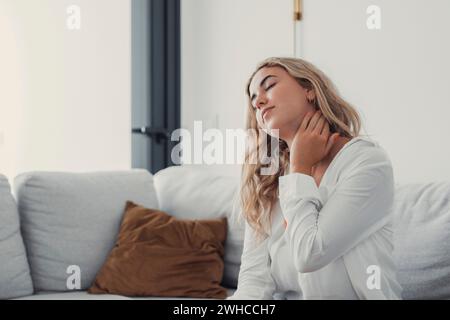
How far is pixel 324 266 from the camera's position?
98cm

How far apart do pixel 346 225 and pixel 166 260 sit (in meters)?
1.09

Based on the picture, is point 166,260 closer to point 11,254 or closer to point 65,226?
point 65,226

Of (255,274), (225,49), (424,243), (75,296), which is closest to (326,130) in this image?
(255,274)

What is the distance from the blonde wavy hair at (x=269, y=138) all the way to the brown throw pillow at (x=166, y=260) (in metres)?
0.73

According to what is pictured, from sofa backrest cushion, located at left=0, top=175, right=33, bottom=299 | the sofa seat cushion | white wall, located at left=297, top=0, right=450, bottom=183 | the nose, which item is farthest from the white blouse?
sofa backrest cushion, located at left=0, top=175, right=33, bottom=299

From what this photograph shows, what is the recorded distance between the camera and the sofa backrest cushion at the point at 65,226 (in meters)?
1.97

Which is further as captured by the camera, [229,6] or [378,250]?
[229,6]

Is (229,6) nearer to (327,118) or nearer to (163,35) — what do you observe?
(163,35)

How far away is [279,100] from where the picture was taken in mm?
1025

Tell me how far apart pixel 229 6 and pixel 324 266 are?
5.95ft

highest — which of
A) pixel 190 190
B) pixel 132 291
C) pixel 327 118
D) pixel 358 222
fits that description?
pixel 327 118

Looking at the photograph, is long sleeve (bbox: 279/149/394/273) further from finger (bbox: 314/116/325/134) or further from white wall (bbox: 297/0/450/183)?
white wall (bbox: 297/0/450/183)

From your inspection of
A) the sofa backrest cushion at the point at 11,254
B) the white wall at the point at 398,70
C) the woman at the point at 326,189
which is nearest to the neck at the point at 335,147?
the woman at the point at 326,189
